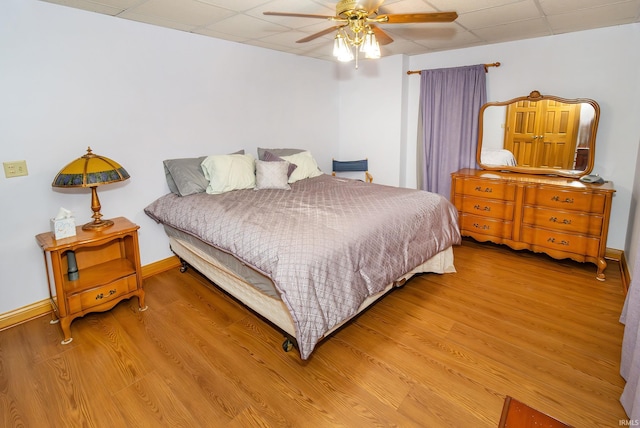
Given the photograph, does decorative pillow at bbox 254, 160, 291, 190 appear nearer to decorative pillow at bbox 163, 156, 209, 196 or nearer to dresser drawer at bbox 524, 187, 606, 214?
decorative pillow at bbox 163, 156, 209, 196

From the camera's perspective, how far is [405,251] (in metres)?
2.57

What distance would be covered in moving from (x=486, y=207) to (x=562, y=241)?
0.75 metres

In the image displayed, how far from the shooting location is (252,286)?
2277mm

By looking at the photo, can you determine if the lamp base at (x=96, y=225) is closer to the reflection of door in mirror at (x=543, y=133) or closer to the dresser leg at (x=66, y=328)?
the dresser leg at (x=66, y=328)

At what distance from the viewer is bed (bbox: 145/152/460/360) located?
76.0 inches

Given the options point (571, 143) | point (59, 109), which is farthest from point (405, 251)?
point (59, 109)

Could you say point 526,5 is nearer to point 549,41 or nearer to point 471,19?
point 471,19

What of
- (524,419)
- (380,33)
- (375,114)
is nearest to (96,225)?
(380,33)

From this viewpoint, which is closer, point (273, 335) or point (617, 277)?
point (273, 335)

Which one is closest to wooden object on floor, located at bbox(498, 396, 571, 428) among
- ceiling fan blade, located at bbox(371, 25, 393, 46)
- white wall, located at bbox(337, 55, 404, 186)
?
ceiling fan blade, located at bbox(371, 25, 393, 46)

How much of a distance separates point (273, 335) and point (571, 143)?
3.46 metres

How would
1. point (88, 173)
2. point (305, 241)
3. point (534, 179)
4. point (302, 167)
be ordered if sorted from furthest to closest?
point (302, 167)
point (534, 179)
point (88, 173)
point (305, 241)

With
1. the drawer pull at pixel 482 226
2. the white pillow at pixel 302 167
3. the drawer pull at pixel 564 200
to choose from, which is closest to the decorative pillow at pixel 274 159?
the white pillow at pixel 302 167

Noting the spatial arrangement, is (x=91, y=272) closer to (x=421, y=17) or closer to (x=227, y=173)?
(x=227, y=173)
